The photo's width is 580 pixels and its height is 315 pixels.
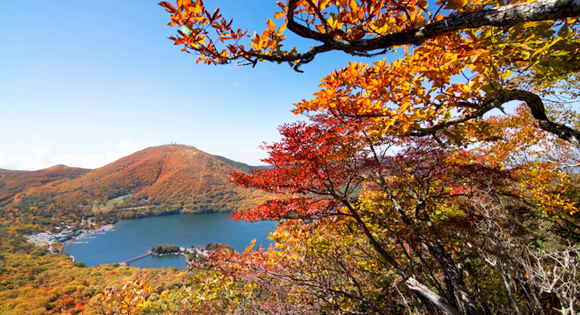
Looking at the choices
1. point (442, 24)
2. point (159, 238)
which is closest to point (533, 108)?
point (442, 24)

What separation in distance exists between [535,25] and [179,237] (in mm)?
70751

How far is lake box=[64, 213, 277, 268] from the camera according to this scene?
160 feet

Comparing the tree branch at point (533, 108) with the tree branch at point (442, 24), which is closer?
the tree branch at point (442, 24)

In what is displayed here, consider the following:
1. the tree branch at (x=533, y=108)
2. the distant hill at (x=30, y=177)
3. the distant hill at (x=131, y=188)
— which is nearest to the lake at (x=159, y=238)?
the distant hill at (x=131, y=188)

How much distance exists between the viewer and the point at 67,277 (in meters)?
41.1

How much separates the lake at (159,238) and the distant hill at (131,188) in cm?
1112

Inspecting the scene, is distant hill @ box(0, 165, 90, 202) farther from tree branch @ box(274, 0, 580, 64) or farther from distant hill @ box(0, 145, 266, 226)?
tree branch @ box(274, 0, 580, 64)

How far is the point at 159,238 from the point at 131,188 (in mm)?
58581

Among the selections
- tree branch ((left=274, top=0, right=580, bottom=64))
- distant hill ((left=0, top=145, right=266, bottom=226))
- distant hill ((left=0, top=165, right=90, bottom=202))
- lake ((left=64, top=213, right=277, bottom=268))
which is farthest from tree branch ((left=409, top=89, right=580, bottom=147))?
distant hill ((left=0, top=165, right=90, bottom=202))

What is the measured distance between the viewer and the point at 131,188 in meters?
105

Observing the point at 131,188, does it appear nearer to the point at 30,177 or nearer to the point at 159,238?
the point at 30,177

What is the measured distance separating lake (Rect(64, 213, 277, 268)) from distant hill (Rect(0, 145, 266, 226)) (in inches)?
438

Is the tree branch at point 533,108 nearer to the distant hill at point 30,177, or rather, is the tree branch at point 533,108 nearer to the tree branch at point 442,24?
the tree branch at point 442,24

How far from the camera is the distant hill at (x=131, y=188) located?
290 feet
